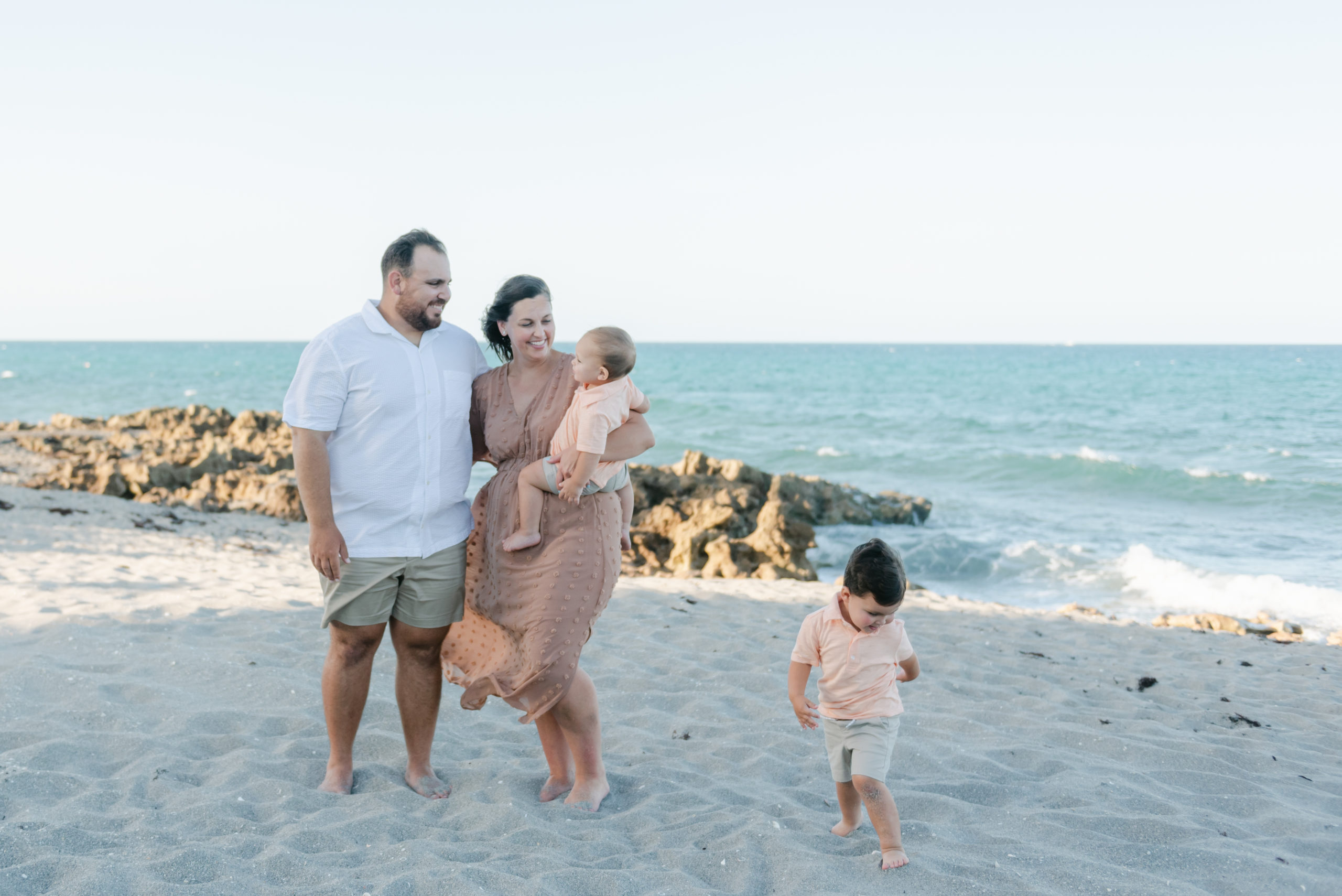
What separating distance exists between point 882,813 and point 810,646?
60 centimetres

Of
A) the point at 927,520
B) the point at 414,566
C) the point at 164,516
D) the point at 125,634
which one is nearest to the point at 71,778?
the point at 414,566

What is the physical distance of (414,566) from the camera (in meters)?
3.59

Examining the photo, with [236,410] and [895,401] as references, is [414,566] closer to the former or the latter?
[236,410]

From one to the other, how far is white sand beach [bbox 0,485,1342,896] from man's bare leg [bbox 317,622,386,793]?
11 centimetres

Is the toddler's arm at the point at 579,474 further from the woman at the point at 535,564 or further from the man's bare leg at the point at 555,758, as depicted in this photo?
the man's bare leg at the point at 555,758

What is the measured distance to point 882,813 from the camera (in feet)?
10.4

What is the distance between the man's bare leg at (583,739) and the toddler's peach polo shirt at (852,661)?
908mm

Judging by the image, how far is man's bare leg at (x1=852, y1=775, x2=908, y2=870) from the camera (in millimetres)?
3164

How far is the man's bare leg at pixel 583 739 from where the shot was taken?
3676 millimetres

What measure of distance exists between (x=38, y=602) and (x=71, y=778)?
123 inches

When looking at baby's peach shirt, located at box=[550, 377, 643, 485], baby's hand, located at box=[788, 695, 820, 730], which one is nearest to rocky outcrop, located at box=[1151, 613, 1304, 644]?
baby's hand, located at box=[788, 695, 820, 730]

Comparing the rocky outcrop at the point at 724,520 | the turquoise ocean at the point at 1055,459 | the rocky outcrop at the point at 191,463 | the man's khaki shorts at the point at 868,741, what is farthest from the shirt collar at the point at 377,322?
the rocky outcrop at the point at 191,463

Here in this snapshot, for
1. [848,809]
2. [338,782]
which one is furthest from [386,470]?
[848,809]

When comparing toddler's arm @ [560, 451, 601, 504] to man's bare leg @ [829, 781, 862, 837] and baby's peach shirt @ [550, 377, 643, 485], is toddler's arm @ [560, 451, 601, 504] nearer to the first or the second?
baby's peach shirt @ [550, 377, 643, 485]
